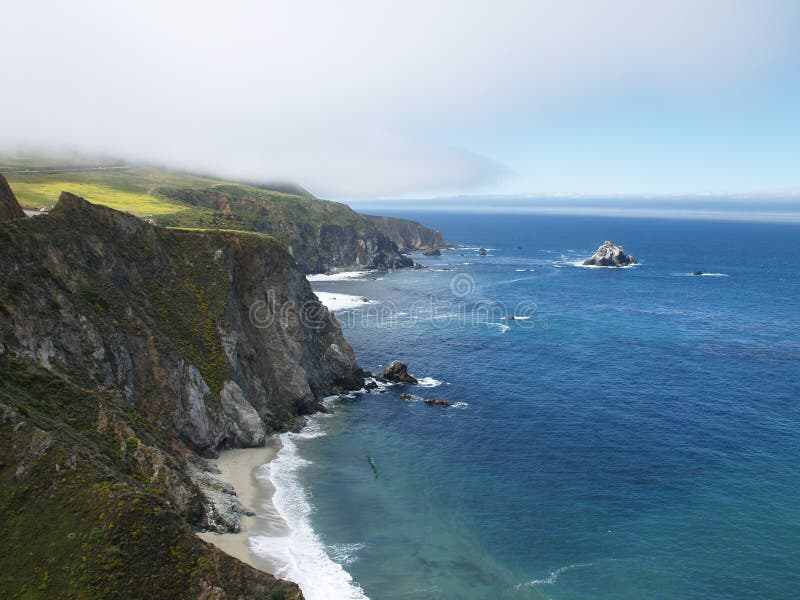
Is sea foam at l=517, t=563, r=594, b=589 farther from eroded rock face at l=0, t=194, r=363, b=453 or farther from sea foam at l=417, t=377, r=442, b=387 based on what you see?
sea foam at l=417, t=377, r=442, b=387

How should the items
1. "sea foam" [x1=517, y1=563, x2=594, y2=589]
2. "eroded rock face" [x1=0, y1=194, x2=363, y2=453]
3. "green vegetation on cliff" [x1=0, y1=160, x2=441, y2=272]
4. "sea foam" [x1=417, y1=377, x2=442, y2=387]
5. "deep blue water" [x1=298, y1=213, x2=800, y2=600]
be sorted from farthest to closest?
"green vegetation on cliff" [x1=0, y1=160, x2=441, y2=272] < "sea foam" [x1=417, y1=377, x2=442, y2=387] < "eroded rock face" [x1=0, y1=194, x2=363, y2=453] < "deep blue water" [x1=298, y1=213, x2=800, y2=600] < "sea foam" [x1=517, y1=563, x2=594, y2=589]

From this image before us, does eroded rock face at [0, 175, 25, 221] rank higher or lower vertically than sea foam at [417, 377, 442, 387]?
higher

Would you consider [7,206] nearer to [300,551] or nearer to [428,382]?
[300,551]

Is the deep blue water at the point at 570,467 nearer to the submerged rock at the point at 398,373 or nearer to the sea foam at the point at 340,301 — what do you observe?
the submerged rock at the point at 398,373

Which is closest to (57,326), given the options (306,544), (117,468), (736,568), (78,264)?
(78,264)

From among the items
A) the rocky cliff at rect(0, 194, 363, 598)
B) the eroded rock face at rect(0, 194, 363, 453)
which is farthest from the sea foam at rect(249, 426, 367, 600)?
the eroded rock face at rect(0, 194, 363, 453)

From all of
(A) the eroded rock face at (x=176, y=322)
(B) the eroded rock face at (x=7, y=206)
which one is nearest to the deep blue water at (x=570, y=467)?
(A) the eroded rock face at (x=176, y=322)

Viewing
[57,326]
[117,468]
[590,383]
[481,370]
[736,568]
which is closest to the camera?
[117,468]

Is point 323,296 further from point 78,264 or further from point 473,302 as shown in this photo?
point 78,264
